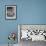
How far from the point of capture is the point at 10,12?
4.61 meters

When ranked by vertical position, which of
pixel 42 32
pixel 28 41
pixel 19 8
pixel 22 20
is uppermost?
pixel 19 8

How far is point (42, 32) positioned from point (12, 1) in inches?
58.8

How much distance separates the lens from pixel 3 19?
4.62m

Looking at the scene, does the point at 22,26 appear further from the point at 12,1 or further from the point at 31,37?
the point at 12,1

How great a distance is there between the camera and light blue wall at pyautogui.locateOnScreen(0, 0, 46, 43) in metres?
4.60

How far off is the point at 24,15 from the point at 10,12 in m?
0.50

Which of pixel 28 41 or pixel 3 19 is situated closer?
pixel 28 41

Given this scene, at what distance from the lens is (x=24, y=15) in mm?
4617

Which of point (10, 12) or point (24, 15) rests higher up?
point (10, 12)

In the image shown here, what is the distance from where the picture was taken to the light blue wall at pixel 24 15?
181 inches

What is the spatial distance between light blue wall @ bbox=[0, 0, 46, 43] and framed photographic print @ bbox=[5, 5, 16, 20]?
11 cm

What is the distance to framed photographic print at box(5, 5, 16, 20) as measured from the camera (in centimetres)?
460

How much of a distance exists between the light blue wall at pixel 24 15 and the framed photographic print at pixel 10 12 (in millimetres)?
109

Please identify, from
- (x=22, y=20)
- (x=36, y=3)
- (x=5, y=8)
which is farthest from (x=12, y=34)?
(x=36, y=3)
